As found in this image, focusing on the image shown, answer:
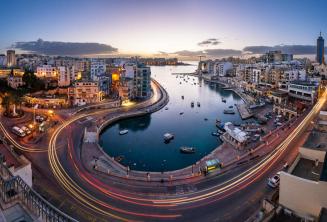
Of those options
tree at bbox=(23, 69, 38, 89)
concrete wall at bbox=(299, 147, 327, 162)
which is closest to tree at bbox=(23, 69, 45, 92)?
tree at bbox=(23, 69, 38, 89)

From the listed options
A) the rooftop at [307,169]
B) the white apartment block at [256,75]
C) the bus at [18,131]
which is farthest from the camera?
the white apartment block at [256,75]

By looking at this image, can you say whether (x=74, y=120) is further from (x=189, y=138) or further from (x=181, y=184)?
(x=181, y=184)

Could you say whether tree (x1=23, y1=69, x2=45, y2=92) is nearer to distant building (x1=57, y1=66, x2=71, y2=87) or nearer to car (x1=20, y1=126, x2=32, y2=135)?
distant building (x1=57, y1=66, x2=71, y2=87)

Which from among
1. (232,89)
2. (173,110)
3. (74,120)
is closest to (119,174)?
(74,120)

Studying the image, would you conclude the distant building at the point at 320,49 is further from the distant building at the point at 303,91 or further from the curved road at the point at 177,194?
the curved road at the point at 177,194

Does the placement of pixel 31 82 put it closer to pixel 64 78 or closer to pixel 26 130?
pixel 64 78

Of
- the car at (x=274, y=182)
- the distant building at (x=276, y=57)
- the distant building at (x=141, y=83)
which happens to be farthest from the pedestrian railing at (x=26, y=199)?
the distant building at (x=276, y=57)
